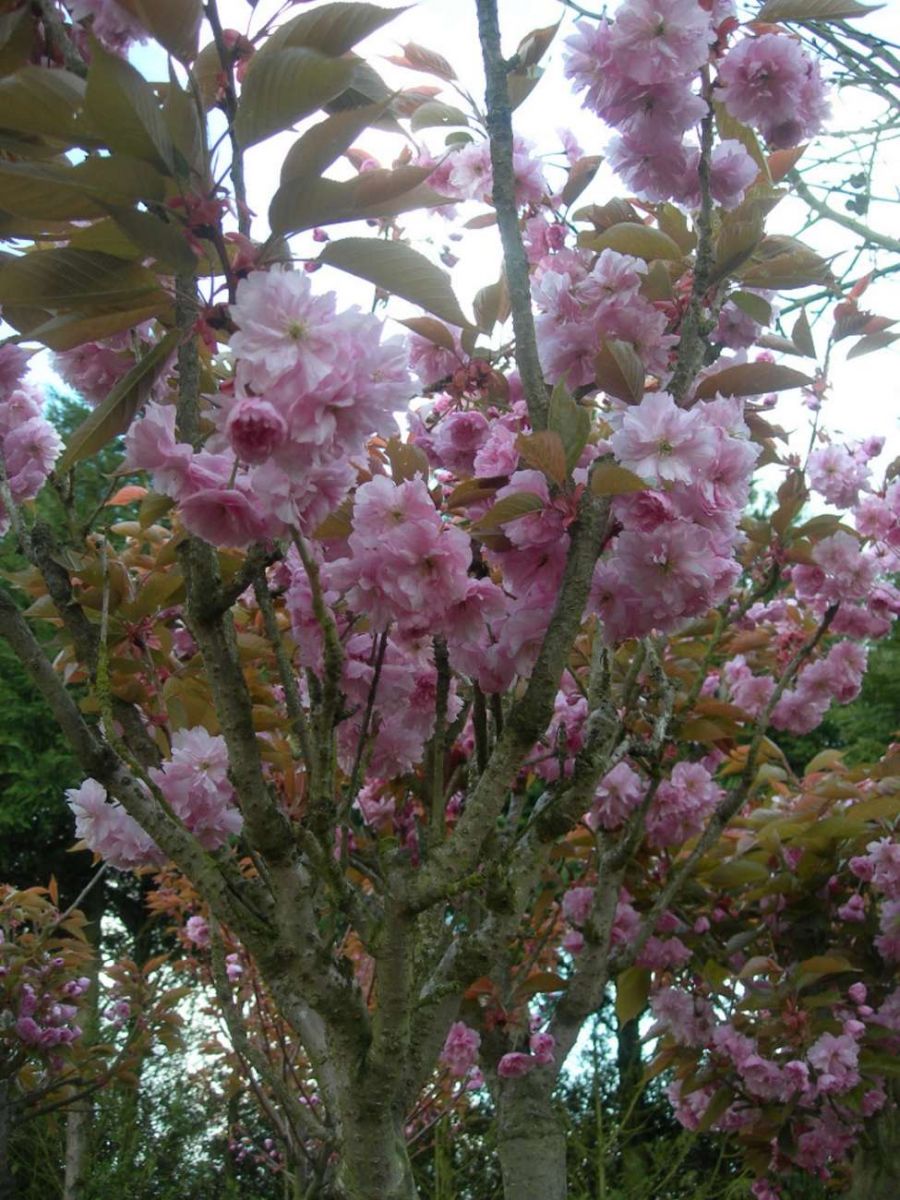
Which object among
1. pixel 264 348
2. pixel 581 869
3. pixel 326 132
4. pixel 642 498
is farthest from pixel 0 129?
pixel 581 869

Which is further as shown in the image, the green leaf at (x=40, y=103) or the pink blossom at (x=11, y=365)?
the pink blossom at (x=11, y=365)

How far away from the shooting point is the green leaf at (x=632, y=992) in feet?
7.76

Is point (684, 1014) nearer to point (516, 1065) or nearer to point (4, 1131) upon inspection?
point (516, 1065)

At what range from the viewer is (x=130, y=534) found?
1917mm

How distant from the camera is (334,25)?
98cm

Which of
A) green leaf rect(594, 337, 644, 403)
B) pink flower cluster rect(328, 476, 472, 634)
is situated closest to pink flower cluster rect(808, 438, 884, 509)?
green leaf rect(594, 337, 644, 403)

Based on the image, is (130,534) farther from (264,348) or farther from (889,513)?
(889,513)

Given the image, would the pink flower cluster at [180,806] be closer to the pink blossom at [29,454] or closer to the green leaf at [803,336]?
the pink blossom at [29,454]

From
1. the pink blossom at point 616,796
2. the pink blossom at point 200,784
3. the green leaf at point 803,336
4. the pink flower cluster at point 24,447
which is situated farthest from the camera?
the pink blossom at point 616,796

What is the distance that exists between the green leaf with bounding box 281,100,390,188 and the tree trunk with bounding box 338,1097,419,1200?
2.94 feet

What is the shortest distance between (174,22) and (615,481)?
1.99 ft

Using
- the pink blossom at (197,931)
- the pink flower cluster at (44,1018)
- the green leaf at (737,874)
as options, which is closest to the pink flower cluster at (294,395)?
the green leaf at (737,874)

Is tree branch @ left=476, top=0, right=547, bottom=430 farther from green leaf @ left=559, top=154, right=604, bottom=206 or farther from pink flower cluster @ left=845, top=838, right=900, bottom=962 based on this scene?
pink flower cluster @ left=845, top=838, right=900, bottom=962

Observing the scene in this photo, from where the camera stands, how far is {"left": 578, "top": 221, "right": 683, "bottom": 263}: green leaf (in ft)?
4.01
